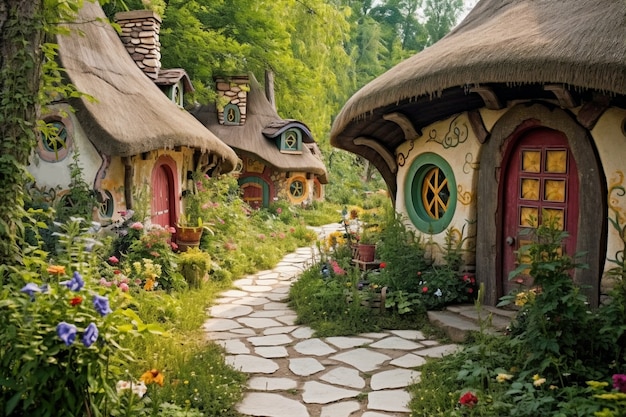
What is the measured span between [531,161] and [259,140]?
11108mm

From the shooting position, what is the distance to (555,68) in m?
4.46

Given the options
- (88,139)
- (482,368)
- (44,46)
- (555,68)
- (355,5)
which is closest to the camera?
(44,46)

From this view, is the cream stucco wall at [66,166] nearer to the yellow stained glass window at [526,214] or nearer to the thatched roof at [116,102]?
the thatched roof at [116,102]

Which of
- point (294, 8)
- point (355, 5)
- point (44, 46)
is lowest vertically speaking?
point (44, 46)

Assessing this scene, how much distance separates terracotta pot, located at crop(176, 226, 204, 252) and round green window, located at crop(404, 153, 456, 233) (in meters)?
3.54

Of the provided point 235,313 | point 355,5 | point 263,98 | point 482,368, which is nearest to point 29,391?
point 482,368

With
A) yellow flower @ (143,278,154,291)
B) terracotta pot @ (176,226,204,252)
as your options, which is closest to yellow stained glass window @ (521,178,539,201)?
yellow flower @ (143,278,154,291)

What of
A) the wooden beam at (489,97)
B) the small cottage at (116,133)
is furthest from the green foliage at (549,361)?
the small cottage at (116,133)

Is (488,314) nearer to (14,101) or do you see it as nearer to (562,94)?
Result: (562,94)

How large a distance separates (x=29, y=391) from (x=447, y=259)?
4894 millimetres


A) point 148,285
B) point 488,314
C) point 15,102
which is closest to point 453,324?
point 488,314

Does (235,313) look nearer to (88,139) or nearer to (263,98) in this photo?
(88,139)

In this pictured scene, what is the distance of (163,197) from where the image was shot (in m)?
9.62

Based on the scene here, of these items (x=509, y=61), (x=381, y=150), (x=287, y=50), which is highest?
(x=287, y=50)
